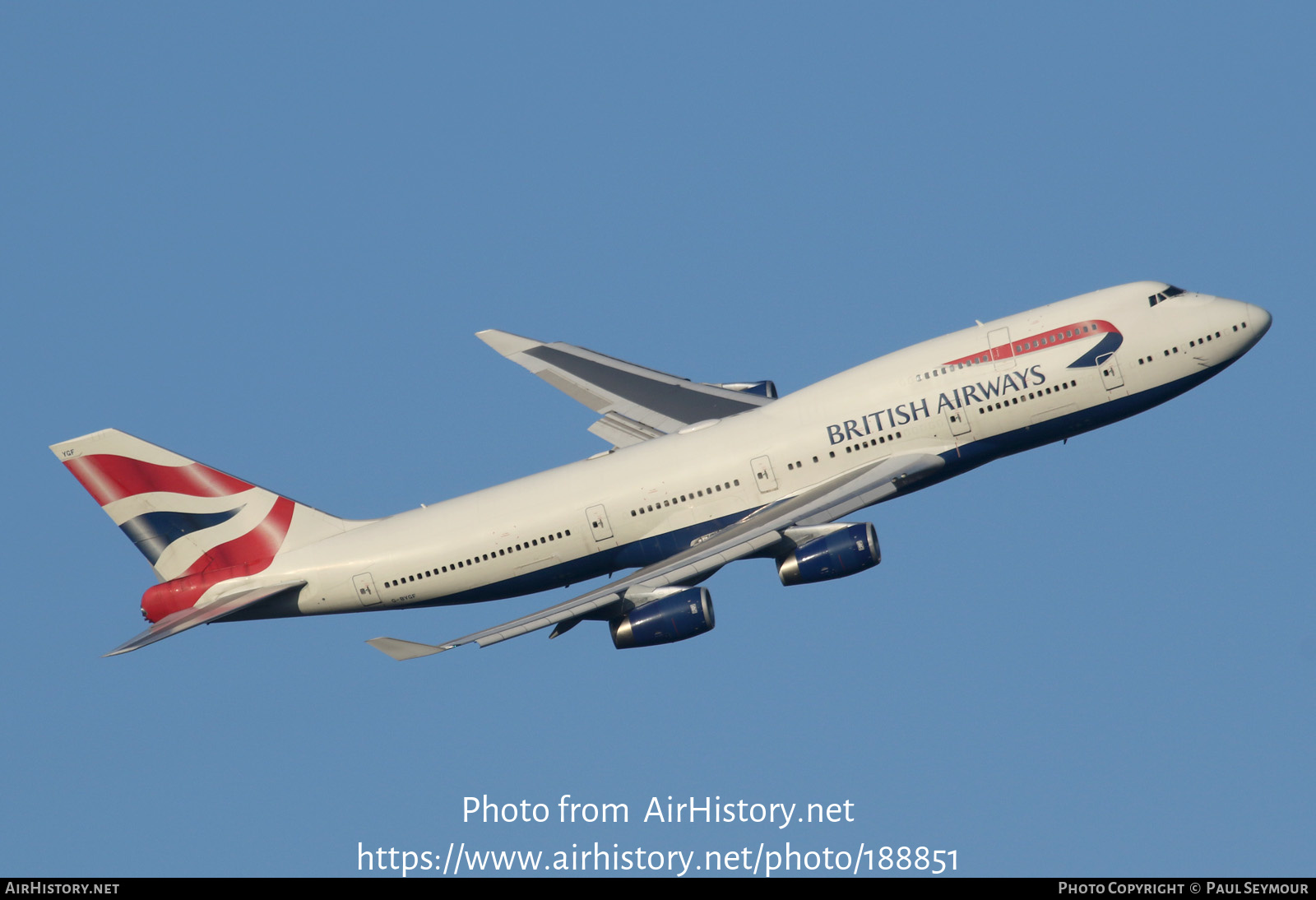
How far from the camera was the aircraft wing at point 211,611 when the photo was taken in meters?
60.9

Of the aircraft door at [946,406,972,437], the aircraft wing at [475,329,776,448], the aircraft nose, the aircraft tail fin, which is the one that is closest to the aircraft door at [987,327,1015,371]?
the aircraft door at [946,406,972,437]

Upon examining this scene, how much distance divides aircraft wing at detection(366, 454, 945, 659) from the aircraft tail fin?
41.0 feet

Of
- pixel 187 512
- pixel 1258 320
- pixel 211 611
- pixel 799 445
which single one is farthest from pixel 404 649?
pixel 1258 320

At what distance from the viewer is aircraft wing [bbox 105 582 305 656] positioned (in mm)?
60906

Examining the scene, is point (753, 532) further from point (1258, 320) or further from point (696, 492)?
point (1258, 320)

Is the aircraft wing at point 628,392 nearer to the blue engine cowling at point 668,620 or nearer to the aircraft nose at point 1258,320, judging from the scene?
the blue engine cowling at point 668,620

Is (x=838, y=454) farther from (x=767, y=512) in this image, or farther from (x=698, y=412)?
(x=698, y=412)

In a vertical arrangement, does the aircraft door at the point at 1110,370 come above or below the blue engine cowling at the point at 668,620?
above

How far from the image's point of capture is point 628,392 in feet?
239

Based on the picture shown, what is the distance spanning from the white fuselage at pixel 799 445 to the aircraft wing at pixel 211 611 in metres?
0.77

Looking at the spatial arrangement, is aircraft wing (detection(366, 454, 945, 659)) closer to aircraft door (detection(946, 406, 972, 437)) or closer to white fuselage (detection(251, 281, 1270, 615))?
white fuselage (detection(251, 281, 1270, 615))

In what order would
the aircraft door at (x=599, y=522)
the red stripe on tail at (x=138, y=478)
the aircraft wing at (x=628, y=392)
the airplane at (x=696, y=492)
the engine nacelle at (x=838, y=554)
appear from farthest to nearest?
the aircraft wing at (x=628, y=392) < the red stripe on tail at (x=138, y=478) < the aircraft door at (x=599, y=522) < the airplane at (x=696, y=492) < the engine nacelle at (x=838, y=554)

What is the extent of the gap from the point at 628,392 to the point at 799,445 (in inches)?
525

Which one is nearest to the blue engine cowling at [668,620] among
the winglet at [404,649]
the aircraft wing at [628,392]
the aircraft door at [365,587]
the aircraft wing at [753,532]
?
the aircraft wing at [753,532]
